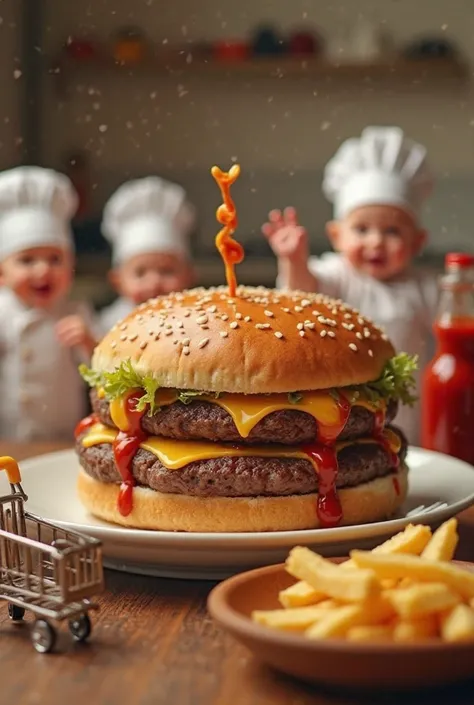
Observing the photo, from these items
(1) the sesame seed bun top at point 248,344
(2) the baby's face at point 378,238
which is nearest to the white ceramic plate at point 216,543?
(1) the sesame seed bun top at point 248,344

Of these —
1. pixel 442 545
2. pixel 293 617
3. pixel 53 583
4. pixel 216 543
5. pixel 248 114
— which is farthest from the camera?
pixel 248 114

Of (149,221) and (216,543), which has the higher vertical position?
(149,221)

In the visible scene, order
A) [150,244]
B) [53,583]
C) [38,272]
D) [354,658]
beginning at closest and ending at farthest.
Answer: [354,658] → [53,583] → [38,272] → [150,244]

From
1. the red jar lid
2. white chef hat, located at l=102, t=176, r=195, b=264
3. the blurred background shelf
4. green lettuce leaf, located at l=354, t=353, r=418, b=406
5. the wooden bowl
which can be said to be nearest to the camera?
the wooden bowl

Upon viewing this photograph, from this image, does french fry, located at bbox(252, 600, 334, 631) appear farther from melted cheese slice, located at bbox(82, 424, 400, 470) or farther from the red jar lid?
the red jar lid

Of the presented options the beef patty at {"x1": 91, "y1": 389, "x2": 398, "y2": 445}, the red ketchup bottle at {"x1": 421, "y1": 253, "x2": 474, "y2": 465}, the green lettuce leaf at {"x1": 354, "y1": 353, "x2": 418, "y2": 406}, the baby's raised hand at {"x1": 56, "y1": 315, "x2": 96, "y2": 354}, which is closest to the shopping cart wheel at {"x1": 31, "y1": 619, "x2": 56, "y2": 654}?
the beef patty at {"x1": 91, "y1": 389, "x2": 398, "y2": 445}

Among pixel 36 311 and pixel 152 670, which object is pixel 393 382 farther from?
pixel 36 311

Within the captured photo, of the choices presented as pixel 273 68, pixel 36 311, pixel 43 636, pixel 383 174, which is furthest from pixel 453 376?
pixel 273 68
